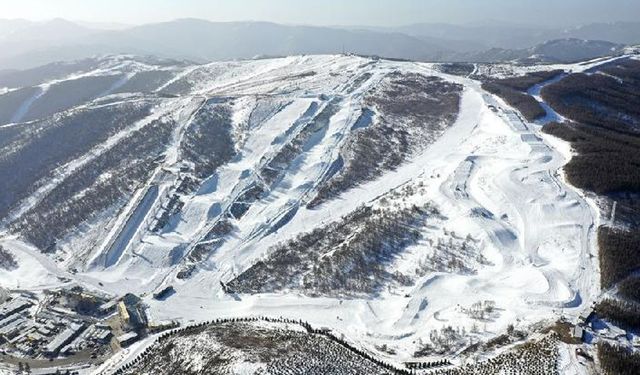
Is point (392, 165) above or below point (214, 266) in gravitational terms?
above

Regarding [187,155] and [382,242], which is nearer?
[382,242]

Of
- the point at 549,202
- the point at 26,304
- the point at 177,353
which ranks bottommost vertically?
the point at 26,304

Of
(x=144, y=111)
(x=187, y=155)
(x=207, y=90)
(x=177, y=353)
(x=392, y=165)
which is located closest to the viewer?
(x=177, y=353)

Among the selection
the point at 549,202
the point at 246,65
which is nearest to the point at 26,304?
the point at 549,202

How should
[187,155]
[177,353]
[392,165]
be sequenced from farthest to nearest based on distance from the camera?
[187,155]
[392,165]
[177,353]

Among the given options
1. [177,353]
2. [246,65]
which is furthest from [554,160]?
[246,65]

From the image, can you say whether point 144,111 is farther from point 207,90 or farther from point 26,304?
point 26,304

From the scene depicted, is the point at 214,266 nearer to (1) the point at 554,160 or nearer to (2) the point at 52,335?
(2) the point at 52,335
